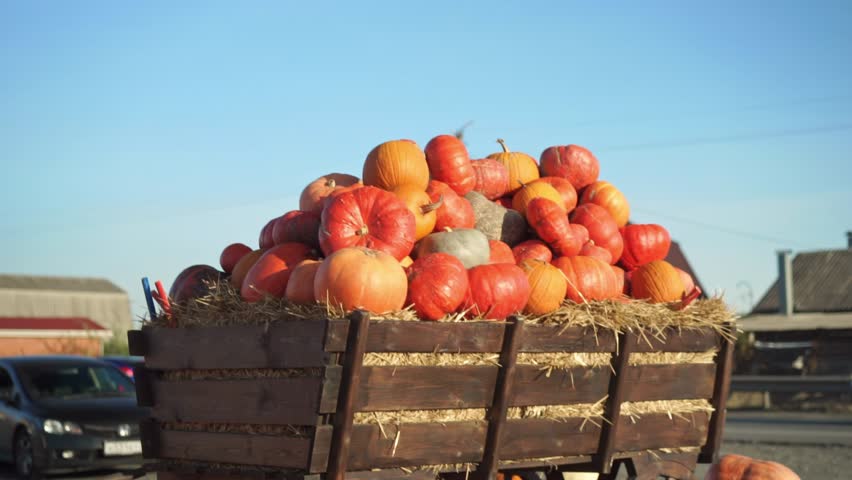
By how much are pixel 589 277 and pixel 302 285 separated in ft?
5.89

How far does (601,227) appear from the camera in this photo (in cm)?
621

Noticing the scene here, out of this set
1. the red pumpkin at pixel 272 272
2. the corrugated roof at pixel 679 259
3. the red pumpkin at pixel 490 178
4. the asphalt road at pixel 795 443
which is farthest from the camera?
the corrugated roof at pixel 679 259

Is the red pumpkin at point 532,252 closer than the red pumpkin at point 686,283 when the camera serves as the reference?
Yes

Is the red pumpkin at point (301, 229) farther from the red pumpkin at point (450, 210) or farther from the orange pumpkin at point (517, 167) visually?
the orange pumpkin at point (517, 167)

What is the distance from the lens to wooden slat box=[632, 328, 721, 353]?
539cm

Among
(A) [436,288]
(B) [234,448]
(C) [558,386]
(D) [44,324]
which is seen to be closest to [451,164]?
(A) [436,288]

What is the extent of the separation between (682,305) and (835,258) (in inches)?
1492

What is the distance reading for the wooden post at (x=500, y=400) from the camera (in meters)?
4.61

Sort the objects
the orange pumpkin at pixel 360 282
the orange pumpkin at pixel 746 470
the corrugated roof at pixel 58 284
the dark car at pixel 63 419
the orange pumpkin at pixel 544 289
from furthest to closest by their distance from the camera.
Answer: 1. the corrugated roof at pixel 58 284
2. the dark car at pixel 63 419
3. the orange pumpkin at pixel 544 289
4. the orange pumpkin at pixel 746 470
5. the orange pumpkin at pixel 360 282

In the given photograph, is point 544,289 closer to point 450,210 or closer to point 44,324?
point 450,210

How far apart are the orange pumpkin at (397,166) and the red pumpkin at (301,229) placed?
512mm

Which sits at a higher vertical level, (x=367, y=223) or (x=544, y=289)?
(x=367, y=223)

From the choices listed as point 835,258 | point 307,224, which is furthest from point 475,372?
point 835,258

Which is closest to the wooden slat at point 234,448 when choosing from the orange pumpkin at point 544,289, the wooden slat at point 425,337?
the wooden slat at point 425,337
